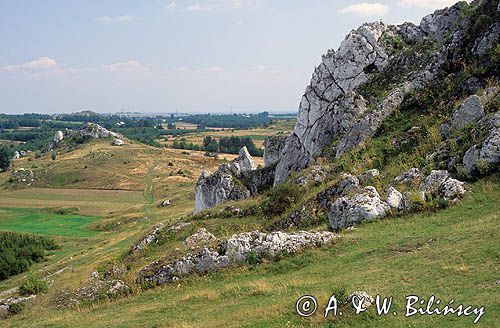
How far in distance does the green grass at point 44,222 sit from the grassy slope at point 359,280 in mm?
65744

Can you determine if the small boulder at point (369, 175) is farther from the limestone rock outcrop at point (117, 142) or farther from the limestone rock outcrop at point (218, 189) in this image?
the limestone rock outcrop at point (117, 142)

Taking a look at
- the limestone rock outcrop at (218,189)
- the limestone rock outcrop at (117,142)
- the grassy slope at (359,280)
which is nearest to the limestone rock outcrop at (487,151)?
the grassy slope at (359,280)

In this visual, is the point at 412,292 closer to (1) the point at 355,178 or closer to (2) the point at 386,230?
(2) the point at 386,230

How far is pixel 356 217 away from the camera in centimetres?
Result: 1877

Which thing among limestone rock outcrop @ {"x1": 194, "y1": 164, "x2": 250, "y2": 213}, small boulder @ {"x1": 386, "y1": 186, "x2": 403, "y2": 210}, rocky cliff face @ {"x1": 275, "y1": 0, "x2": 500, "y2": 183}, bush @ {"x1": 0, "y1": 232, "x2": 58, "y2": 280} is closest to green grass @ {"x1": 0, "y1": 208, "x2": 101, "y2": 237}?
bush @ {"x1": 0, "y1": 232, "x2": 58, "y2": 280}

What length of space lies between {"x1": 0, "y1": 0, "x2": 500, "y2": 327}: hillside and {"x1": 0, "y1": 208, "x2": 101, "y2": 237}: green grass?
1774 inches

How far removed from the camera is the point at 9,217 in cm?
9756

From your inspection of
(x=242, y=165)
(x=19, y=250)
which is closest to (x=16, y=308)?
(x=242, y=165)

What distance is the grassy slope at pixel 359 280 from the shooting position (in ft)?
35.7

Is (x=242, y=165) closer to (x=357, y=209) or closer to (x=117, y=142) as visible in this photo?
(x=357, y=209)

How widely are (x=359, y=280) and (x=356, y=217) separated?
20.6ft

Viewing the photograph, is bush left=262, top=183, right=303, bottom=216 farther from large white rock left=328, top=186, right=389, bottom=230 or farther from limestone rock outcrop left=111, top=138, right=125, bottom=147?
limestone rock outcrop left=111, top=138, right=125, bottom=147

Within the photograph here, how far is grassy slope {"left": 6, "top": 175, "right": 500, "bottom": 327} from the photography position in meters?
10.9

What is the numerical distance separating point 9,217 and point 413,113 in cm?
9524
